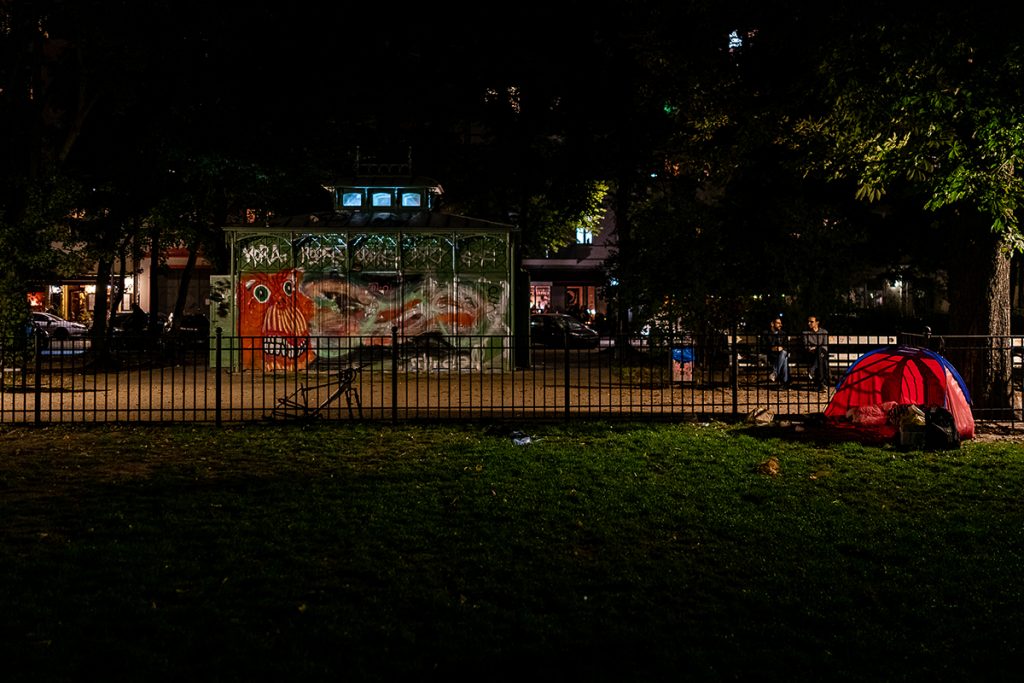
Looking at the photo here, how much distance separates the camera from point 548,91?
33.7 metres

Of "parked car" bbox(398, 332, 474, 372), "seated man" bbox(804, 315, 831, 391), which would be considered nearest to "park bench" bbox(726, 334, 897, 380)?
"seated man" bbox(804, 315, 831, 391)

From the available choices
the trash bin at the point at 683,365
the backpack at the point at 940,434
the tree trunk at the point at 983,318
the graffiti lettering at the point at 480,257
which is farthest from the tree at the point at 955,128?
the graffiti lettering at the point at 480,257

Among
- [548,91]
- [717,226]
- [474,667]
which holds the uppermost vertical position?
[548,91]

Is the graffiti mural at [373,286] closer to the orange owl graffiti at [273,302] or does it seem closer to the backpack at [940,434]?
the orange owl graffiti at [273,302]

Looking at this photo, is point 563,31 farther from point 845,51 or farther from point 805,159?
point 845,51

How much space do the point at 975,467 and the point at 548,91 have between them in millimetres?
26168

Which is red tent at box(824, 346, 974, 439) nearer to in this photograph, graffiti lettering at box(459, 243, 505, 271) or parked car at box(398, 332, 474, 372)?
parked car at box(398, 332, 474, 372)

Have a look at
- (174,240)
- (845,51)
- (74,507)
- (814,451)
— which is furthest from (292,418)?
(174,240)

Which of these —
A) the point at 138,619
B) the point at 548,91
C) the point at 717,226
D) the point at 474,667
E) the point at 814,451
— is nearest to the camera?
the point at 474,667

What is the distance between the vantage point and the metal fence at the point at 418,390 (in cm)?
1393

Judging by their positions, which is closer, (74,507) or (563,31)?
(74,507)

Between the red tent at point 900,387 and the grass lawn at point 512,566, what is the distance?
4.93ft

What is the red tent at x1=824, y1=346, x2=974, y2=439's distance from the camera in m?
12.1

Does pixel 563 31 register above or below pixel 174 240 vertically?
above
